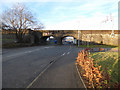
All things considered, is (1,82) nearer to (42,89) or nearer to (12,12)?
(42,89)

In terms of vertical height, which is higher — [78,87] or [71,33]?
[71,33]

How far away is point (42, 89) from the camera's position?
3668 mm

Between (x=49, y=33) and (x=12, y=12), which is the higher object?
(x=12, y=12)

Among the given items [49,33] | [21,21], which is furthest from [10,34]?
[49,33]

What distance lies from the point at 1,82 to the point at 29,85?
134 cm

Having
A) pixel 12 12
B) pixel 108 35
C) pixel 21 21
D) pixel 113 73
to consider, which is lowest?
pixel 113 73

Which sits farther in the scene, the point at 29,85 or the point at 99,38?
the point at 99,38

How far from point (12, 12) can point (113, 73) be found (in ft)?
90.4

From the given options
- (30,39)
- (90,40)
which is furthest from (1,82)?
(90,40)

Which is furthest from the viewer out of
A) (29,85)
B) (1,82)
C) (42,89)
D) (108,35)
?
(108,35)

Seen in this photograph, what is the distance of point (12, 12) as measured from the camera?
25219 mm

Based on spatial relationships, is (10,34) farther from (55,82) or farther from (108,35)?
(108,35)

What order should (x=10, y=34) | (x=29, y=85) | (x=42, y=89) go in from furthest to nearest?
(x=10, y=34)
(x=29, y=85)
(x=42, y=89)

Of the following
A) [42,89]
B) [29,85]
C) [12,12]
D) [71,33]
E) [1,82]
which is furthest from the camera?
[71,33]
